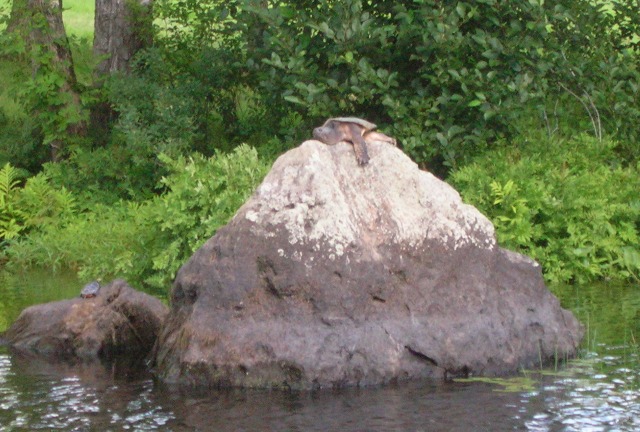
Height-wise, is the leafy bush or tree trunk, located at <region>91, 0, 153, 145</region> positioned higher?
tree trunk, located at <region>91, 0, 153, 145</region>

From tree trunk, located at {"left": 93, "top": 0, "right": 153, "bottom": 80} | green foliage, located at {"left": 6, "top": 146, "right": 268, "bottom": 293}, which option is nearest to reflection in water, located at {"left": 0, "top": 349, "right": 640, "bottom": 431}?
green foliage, located at {"left": 6, "top": 146, "right": 268, "bottom": 293}

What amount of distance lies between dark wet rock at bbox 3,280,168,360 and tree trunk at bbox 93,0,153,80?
7.14 meters

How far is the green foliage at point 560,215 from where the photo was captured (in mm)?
11516

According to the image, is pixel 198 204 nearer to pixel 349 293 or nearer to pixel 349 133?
pixel 349 133

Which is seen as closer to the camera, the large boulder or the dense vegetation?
the large boulder

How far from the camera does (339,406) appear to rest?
7.16 metres

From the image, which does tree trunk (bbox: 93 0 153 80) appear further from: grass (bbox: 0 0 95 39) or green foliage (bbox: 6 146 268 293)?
grass (bbox: 0 0 95 39)

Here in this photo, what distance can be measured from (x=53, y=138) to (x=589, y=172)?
24.2 feet

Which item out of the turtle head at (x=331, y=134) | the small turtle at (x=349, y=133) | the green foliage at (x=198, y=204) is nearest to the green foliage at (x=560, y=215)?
the green foliage at (x=198, y=204)

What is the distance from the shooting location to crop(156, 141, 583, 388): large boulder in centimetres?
766

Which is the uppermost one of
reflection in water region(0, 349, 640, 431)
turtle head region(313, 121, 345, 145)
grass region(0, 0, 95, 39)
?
grass region(0, 0, 95, 39)

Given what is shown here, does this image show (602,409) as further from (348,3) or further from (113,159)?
(113,159)

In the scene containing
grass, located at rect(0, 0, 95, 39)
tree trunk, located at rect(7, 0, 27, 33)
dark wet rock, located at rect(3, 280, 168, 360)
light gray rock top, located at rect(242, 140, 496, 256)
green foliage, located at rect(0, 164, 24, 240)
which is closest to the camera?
light gray rock top, located at rect(242, 140, 496, 256)

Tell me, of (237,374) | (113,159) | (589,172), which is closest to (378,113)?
(589,172)
